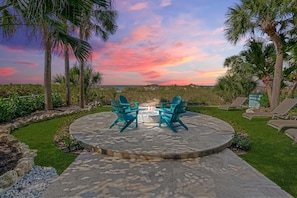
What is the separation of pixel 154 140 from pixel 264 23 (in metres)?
9.53

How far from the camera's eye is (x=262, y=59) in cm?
1232

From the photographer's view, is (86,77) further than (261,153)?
Yes

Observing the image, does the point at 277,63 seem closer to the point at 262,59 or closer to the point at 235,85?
the point at 262,59

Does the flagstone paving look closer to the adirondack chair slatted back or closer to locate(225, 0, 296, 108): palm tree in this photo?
the adirondack chair slatted back

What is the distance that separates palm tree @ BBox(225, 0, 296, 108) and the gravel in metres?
11.2

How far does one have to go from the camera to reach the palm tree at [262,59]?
12.4 metres

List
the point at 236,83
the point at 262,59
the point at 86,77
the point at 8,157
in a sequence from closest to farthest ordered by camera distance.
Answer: the point at 8,157 → the point at 262,59 → the point at 86,77 → the point at 236,83

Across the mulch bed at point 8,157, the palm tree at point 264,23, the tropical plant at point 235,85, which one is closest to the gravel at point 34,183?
the mulch bed at point 8,157

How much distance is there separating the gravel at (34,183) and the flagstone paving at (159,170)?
0.22m

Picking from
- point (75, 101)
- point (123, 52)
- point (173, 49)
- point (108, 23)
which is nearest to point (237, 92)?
point (173, 49)

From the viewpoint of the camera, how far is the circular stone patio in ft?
13.0

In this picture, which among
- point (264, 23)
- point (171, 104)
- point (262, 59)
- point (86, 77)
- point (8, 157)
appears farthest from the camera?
point (86, 77)

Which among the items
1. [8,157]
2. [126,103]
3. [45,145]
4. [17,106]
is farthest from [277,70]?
[17,106]

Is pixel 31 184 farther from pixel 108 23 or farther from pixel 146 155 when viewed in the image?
pixel 108 23
